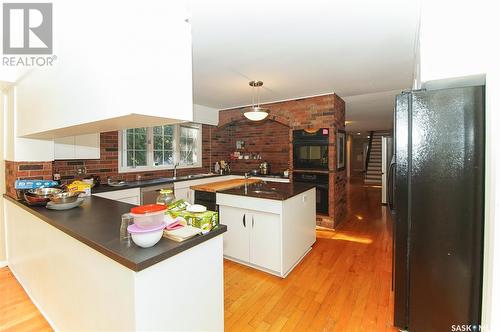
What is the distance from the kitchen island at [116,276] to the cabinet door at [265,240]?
1066 millimetres

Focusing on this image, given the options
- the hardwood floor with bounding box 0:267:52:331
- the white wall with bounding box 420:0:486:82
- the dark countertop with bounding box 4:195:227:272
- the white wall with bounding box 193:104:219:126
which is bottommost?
the hardwood floor with bounding box 0:267:52:331

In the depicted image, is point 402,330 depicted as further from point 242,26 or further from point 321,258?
point 242,26

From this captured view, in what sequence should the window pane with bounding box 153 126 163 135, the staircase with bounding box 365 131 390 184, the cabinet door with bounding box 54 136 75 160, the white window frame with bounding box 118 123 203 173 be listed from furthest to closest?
1. the staircase with bounding box 365 131 390 184
2. the window pane with bounding box 153 126 163 135
3. the white window frame with bounding box 118 123 203 173
4. the cabinet door with bounding box 54 136 75 160

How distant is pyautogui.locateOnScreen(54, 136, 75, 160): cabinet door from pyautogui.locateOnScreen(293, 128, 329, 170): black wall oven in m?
3.55

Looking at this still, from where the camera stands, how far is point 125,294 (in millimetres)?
1033

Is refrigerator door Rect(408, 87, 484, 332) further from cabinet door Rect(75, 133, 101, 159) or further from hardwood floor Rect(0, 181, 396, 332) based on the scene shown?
cabinet door Rect(75, 133, 101, 159)

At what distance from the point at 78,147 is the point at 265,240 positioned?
9.14 ft

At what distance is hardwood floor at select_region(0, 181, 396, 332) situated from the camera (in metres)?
1.79

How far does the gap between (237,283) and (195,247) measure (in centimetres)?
134

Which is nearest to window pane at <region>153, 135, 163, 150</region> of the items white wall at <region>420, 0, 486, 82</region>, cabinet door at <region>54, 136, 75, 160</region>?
cabinet door at <region>54, 136, 75, 160</region>

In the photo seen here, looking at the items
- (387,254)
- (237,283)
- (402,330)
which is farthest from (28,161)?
(387,254)

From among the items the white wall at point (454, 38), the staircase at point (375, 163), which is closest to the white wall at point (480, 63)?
the white wall at point (454, 38)

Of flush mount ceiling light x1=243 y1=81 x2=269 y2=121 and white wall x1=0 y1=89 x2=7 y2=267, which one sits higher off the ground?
flush mount ceiling light x1=243 y1=81 x2=269 y2=121

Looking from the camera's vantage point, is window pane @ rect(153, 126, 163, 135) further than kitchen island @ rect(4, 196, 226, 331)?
Yes
